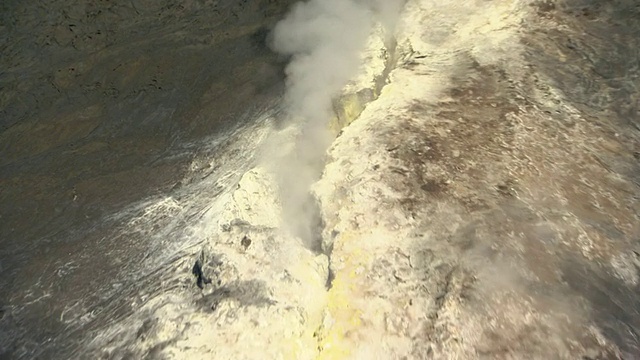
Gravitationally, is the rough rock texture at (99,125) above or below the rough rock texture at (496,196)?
above

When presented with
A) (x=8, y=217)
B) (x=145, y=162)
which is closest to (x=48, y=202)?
(x=8, y=217)

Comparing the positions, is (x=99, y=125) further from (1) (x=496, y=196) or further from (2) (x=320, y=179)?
(1) (x=496, y=196)

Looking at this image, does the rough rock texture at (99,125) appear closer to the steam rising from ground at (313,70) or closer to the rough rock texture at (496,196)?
the steam rising from ground at (313,70)

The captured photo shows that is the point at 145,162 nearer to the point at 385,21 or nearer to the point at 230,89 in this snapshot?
the point at 230,89

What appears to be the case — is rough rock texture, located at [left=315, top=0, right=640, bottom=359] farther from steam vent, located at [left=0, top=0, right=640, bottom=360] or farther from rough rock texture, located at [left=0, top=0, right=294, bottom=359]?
rough rock texture, located at [left=0, top=0, right=294, bottom=359]

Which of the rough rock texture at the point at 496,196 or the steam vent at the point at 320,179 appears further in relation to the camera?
the steam vent at the point at 320,179

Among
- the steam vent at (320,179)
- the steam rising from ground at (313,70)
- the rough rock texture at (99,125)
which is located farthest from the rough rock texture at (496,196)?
the rough rock texture at (99,125)

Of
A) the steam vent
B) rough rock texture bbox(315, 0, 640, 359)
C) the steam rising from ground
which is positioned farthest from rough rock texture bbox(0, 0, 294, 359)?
rough rock texture bbox(315, 0, 640, 359)
